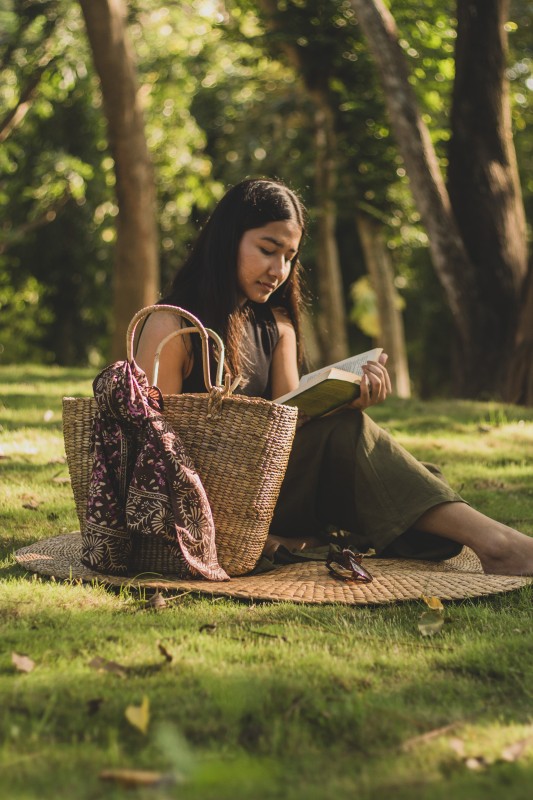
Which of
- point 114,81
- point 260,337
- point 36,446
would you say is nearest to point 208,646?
point 260,337

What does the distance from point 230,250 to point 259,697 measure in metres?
1.85

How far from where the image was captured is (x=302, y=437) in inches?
139

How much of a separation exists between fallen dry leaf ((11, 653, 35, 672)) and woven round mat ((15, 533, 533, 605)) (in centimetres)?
73

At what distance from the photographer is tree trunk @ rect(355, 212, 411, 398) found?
41.9 ft

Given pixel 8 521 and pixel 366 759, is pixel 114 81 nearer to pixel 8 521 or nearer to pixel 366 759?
pixel 8 521

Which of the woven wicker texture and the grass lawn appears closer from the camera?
the grass lawn

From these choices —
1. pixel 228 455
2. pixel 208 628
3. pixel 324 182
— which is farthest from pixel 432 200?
pixel 208 628

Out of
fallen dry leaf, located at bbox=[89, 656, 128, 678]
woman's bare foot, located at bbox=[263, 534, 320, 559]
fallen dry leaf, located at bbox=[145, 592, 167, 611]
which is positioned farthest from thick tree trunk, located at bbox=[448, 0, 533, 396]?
fallen dry leaf, located at bbox=[89, 656, 128, 678]

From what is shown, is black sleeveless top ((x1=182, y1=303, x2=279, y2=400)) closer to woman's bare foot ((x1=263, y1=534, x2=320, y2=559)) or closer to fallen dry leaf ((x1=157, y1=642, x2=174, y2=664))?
woman's bare foot ((x1=263, y1=534, x2=320, y2=559))

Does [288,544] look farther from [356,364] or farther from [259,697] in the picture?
[259,697]

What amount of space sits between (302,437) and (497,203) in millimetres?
5557

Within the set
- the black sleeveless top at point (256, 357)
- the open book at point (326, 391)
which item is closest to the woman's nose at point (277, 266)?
the black sleeveless top at point (256, 357)

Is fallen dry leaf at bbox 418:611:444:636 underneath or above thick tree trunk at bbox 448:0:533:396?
underneath

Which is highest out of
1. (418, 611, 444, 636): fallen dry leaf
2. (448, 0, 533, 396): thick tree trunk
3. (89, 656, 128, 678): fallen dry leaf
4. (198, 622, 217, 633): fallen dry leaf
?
(448, 0, 533, 396): thick tree trunk
